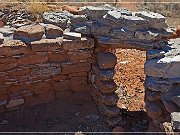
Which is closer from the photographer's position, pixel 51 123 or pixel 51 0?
pixel 51 123

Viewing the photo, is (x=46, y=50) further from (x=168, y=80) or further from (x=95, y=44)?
(x=168, y=80)

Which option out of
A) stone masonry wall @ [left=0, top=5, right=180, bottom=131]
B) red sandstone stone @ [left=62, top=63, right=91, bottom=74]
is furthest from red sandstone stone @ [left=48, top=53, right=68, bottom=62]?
red sandstone stone @ [left=62, top=63, right=91, bottom=74]

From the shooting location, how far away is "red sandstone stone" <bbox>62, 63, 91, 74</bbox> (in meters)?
5.84

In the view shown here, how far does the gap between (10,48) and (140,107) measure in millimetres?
2593

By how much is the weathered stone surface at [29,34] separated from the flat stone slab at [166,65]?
186 cm

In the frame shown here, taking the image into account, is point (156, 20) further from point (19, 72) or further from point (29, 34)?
point (19, 72)

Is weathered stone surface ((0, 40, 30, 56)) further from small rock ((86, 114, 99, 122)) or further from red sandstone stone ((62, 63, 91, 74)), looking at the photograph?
small rock ((86, 114, 99, 122))

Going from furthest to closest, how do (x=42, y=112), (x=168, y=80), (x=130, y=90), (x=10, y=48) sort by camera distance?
1. (x=130, y=90)
2. (x=42, y=112)
3. (x=10, y=48)
4. (x=168, y=80)

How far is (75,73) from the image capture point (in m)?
5.95

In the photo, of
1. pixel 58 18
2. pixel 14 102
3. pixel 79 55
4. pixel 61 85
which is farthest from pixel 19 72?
pixel 58 18

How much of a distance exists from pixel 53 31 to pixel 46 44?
33cm

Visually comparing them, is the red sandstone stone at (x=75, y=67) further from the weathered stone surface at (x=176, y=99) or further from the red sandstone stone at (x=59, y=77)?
the weathered stone surface at (x=176, y=99)

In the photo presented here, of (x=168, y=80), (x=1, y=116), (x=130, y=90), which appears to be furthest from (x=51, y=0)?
(x=168, y=80)

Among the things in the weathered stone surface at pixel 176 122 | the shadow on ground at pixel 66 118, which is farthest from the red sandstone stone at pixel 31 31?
the weathered stone surface at pixel 176 122
